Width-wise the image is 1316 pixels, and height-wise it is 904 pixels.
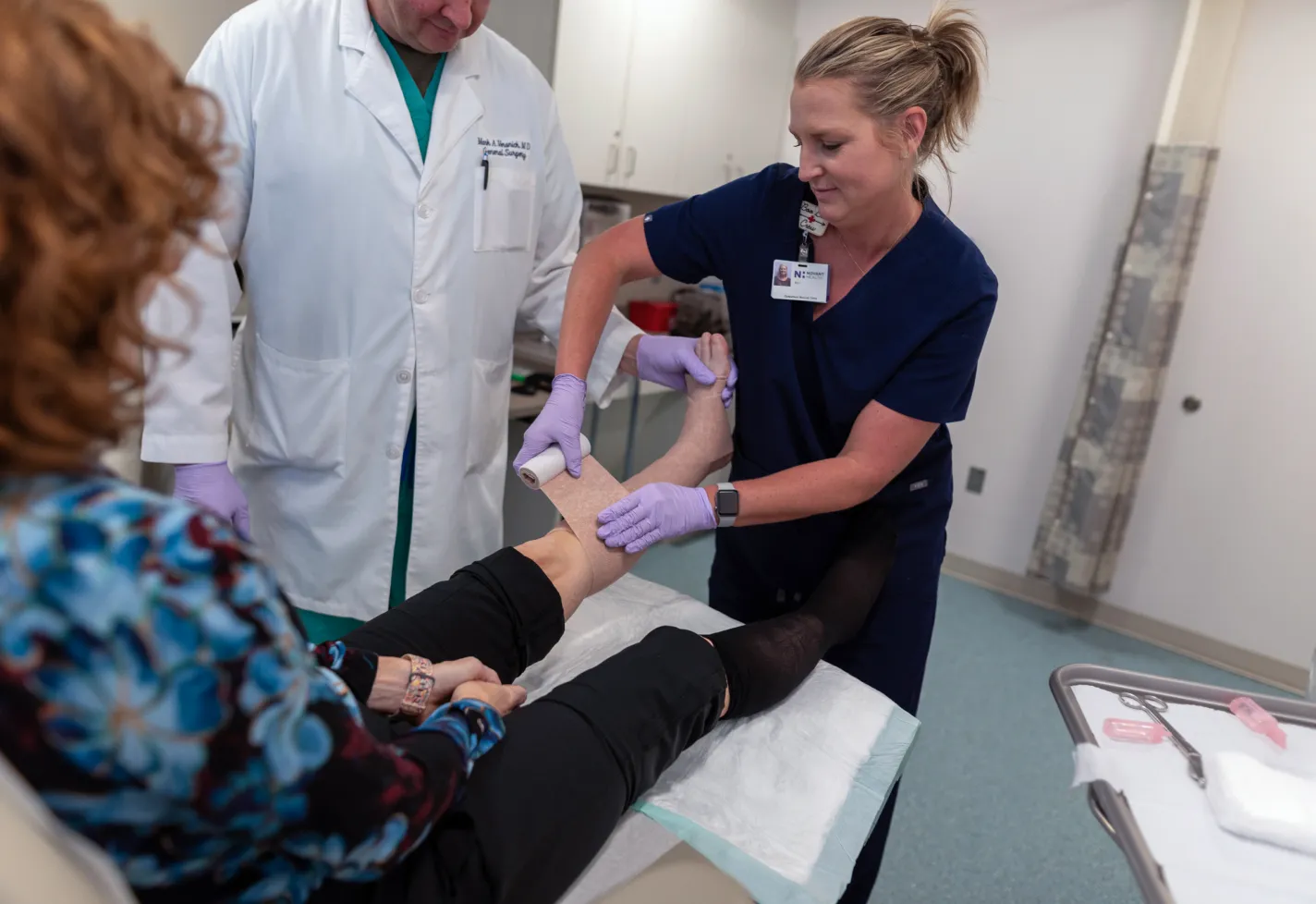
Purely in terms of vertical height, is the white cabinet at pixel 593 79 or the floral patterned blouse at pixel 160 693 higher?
the white cabinet at pixel 593 79

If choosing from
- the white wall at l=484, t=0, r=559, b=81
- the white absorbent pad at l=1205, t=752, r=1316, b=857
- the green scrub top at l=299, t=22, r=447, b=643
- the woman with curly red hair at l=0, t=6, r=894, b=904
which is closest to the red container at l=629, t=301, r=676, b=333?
the white wall at l=484, t=0, r=559, b=81

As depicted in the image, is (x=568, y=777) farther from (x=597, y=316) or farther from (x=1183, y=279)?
(x=1183, y=279)

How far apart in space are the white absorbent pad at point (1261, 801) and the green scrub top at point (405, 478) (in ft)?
4.02

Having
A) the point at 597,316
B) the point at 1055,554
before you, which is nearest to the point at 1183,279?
the point at 1055,554

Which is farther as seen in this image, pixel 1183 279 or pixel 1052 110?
pixel 1052 110

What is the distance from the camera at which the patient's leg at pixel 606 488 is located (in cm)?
133

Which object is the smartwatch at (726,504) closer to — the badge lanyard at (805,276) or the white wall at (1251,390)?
the badge lanyard at (805,276)

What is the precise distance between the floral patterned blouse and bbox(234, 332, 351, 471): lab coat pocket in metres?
0.89

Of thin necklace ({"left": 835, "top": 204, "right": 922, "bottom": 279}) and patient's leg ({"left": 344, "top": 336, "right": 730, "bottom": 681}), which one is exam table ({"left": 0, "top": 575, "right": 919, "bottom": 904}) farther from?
thin necklace ({"left": 835, "top": 204, "right": 922, "bottom": 279})

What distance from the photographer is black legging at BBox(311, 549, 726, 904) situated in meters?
0.86

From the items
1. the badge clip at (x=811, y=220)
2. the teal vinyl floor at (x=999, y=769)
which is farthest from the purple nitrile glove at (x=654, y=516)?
the teal vinyl floor at (x=999, y=769)

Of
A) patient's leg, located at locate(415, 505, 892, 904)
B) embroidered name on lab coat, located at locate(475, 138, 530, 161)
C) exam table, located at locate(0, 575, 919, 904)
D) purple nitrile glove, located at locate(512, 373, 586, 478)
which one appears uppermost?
embroidered name on lab coat, located at locate(475, 138, 530, 161)

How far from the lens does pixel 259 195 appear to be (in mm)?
1428

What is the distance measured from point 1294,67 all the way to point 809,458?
7.95 ft
